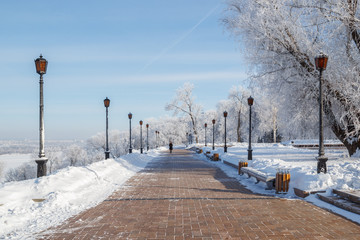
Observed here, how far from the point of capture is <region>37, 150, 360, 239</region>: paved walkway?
18.8 ft

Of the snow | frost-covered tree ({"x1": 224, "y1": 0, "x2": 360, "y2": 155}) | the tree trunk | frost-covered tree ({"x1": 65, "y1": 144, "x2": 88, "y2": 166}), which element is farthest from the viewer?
frost-covered tree ({"x1": 65, "y1": 144, "x2": 88, "y2": 166})

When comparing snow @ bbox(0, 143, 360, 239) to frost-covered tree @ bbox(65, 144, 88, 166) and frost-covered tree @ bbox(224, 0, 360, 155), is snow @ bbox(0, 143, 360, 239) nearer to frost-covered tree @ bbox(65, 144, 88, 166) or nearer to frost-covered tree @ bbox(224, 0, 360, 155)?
frost-covered tree @ bbox(224, 0, 360, 155)

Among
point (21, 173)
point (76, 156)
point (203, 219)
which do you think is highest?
point (203, 219)

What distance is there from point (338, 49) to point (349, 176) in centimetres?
869

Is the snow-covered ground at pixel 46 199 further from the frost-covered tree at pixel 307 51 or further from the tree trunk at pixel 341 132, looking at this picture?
the tree trunk at pixel 341 132

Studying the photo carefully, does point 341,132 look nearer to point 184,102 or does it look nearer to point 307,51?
point 307,51

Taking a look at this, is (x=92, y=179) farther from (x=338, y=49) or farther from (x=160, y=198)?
(x=338, y=49)

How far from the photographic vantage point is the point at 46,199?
26.7 feet

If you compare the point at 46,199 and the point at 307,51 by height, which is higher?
the point at 307,51

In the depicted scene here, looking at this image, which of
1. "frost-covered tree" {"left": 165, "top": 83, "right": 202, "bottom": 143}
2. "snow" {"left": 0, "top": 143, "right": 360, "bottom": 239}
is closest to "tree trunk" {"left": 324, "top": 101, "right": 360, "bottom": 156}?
"snow" {"left": 0, "top": 143, "right": 360, "bottom": 239}

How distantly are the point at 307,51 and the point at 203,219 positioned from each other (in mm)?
12171

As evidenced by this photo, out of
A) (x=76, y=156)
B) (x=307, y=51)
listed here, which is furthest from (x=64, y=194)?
(x=76, y=156)

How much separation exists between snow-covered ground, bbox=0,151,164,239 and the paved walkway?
499mm

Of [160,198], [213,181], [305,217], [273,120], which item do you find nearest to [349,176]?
[305,217]
